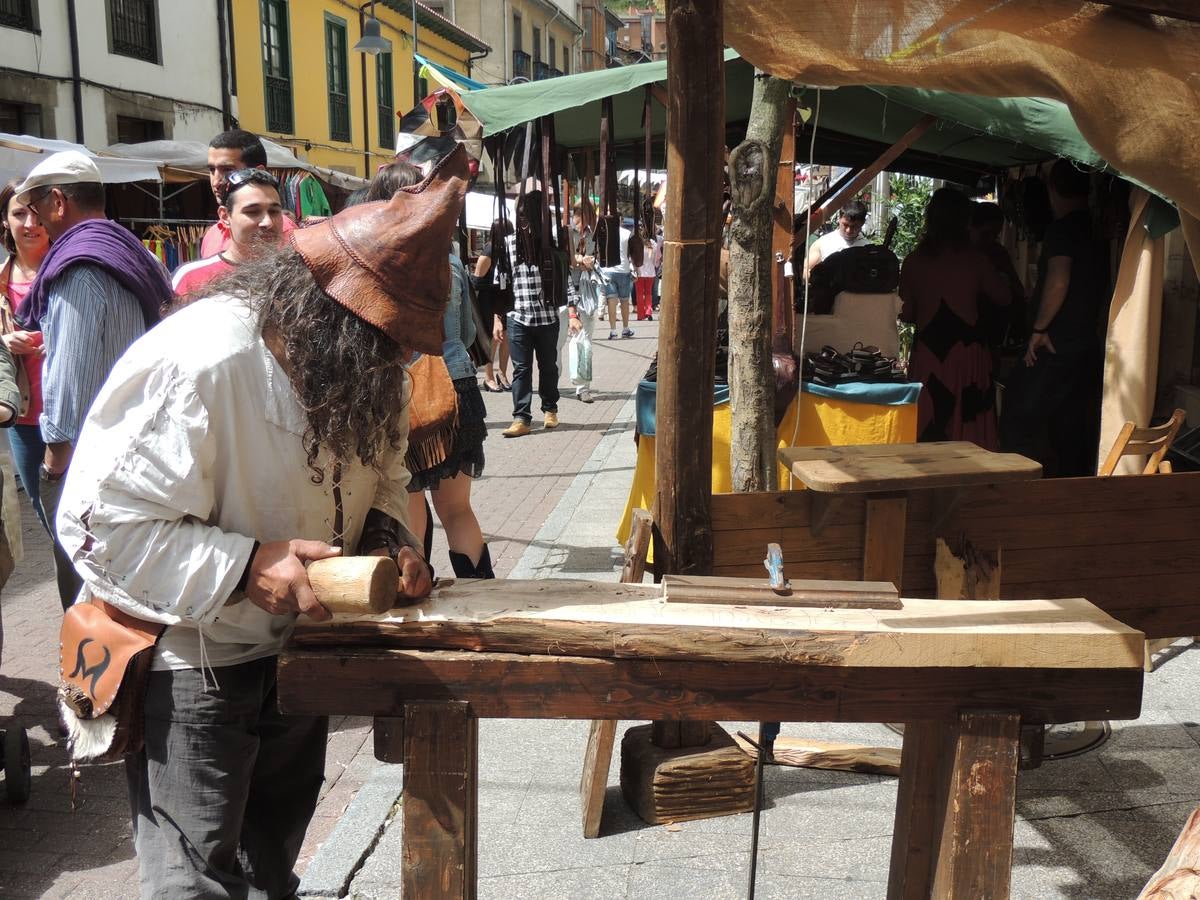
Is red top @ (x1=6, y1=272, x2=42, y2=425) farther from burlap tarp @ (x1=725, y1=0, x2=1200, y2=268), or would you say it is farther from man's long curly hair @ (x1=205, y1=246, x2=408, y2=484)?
burlap tarp @ (x1=725, y1=0, x2=1200, y2=268)

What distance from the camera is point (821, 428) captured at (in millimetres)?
5297

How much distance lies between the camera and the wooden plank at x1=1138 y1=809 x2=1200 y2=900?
1608mm

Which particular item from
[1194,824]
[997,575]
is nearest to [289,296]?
[1194,824]

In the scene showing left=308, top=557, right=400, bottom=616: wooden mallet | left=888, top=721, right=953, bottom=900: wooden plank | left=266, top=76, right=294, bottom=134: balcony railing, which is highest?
left=266, top=76, right=294, bottom=134: balcony railing

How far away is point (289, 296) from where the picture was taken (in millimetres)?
1974

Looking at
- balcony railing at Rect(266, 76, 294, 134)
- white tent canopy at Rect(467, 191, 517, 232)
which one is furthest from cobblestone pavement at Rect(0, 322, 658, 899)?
balcony railing at Rect(266, 76, 294, 134)

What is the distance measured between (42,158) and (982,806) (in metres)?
8.97

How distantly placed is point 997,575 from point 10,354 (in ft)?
10.4

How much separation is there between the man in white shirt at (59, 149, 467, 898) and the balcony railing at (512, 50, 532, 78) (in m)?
36.7

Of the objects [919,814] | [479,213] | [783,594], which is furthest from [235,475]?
[479,213]

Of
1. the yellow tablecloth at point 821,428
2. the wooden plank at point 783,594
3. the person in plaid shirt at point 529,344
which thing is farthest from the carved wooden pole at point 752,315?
the person in plaid shirt at point 529,344

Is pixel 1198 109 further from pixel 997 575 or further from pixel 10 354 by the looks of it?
pixel 10 354

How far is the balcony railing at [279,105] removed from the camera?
21141mm

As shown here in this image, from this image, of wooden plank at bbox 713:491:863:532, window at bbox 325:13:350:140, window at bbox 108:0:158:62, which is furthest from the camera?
→ window at bbox 325:13:350:140
